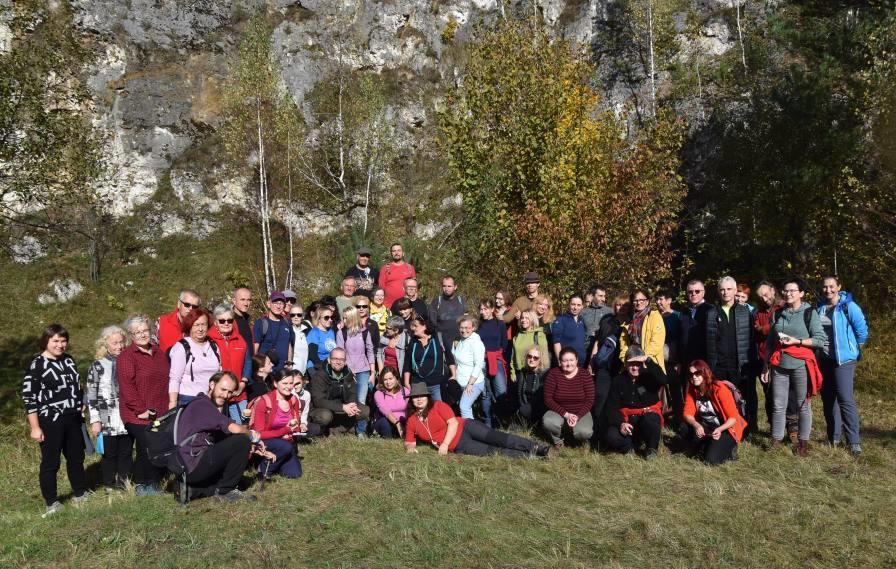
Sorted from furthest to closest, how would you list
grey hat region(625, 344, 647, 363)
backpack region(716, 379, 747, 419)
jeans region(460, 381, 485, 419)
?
jeans region(460, 381, 485, 419) < grey hat region(625, 344, 647, 363) < backpack region(716, 379, 747, 419)

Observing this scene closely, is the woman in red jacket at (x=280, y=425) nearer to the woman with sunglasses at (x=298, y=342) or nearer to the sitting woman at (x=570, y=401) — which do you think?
the woman with sunglasses at (x=298, y=342)

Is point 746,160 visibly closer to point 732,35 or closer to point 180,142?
point 732,35

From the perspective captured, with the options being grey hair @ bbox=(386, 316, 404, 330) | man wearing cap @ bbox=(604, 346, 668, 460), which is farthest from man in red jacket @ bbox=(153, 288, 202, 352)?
man wearing cap @ bbox=(604, 346, 668, 460)

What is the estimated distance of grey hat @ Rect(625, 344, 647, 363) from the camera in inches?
336

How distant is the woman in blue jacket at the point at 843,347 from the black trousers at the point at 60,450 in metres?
9.05

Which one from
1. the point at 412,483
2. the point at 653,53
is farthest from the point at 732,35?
the point at 412,483

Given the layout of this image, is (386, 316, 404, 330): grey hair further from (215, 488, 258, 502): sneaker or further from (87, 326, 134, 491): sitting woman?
(87, 326, 134, 491): sitting woman

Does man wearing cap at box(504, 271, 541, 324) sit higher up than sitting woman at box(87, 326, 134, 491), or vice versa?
man wearing cap at box(504, 271, 541, 324)

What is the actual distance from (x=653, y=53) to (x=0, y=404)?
1210 inches

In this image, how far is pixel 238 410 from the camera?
8680 mm

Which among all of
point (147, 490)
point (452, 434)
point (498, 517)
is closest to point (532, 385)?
point (452, 434)

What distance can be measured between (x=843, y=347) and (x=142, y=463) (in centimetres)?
865

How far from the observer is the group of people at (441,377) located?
7.11m

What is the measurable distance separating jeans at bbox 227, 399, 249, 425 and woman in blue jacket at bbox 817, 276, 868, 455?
7.68 metres
